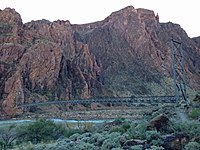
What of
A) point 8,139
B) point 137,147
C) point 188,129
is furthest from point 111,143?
point 8,139

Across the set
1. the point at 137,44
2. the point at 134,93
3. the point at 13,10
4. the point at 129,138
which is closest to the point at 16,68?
the point at 13,10

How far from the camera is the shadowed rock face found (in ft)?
326

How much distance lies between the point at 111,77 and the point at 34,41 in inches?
1492

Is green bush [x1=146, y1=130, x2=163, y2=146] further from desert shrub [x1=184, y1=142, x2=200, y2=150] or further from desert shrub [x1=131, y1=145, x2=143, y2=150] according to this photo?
desert shrub [x1=184, y1=142, x2=200, y2=150]

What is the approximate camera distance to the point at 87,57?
5497 inches

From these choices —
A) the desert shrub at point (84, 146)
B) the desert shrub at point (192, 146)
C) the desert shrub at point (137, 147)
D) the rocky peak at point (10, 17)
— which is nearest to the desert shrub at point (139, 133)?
the desert shrub at point (137, 147)

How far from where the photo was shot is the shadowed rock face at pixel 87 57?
99.5 m

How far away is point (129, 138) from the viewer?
1454 cm

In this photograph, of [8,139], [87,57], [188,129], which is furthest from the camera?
[87,57]

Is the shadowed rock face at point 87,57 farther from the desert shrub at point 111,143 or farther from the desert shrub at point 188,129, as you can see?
the desert shrub at point 188,129

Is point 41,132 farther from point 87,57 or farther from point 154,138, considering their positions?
point 87,57

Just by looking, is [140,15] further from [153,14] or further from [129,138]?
[129,138]

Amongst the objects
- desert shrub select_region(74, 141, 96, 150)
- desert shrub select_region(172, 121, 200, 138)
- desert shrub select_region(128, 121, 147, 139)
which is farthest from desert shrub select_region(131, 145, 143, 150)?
desert shrub select_region(74, 141, 96, 150)

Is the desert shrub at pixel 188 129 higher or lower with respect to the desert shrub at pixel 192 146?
higher
